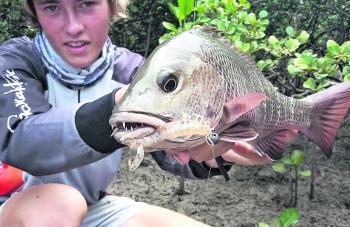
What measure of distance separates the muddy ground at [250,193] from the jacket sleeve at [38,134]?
1.40m

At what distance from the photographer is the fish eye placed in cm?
125

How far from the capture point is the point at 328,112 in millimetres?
1739

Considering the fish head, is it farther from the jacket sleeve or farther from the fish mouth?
the jacket sleeve

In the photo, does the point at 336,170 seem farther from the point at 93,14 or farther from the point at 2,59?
the point at 2,59

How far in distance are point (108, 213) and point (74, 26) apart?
0.81m

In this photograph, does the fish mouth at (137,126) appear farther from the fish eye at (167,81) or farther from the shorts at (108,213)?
the shorts at (108,213)

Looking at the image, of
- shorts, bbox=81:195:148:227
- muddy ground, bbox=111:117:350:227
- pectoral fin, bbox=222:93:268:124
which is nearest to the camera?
pectoral fin, bbox=222:93:268:124

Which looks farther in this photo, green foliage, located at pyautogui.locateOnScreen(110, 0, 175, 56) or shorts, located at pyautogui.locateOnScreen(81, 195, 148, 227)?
green foliage, located at pyautogui.locateOnScreen(110, 0, 175, 56)

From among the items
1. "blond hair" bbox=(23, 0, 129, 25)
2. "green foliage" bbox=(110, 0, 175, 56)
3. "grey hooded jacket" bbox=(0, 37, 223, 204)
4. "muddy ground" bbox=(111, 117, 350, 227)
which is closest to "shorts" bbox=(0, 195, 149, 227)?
"grey hooded jacket" bbox=(0, 37, 223, 204)

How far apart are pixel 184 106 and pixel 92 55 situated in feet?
2.49

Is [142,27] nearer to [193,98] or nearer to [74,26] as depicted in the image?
[74,26]

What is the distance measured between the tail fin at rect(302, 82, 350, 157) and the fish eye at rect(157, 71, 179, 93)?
2.05 ft

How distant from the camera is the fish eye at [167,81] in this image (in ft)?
4.10

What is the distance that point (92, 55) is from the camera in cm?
193
